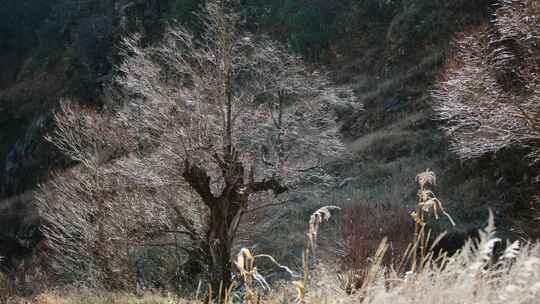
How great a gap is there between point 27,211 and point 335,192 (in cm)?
1773

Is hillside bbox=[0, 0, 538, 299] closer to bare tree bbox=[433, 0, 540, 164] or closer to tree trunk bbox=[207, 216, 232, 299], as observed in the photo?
tree trunk bbox=[207, 216, 232, 299]

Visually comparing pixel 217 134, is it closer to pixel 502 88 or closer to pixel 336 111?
pixel 502 88

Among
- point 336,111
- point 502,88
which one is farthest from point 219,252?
point 336,111

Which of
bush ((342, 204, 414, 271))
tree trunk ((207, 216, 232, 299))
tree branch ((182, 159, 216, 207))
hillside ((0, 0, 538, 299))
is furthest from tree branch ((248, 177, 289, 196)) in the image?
bush ((342, 204, 414, 271))

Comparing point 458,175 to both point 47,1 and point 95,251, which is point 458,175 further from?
point 47,1

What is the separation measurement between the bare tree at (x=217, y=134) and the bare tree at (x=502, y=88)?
3063mm

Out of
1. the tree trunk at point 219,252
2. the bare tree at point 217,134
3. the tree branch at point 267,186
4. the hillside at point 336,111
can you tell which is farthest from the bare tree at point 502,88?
the tree trunk at point 219,252

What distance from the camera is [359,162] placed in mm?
21172

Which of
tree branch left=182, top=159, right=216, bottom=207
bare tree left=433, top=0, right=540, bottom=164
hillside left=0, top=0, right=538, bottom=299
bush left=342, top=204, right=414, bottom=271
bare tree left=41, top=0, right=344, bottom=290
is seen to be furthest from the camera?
hillside left=0, top=0, right=538, bottom=299

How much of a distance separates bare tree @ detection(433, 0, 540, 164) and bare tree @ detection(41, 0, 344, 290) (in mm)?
3063

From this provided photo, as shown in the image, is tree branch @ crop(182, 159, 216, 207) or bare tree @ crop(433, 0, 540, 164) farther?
bare tree @ crop(433, 0, 540, 164)

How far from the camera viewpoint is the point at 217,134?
1170cm

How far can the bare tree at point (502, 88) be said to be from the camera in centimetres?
1205

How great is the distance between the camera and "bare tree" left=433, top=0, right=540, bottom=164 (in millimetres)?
12055
